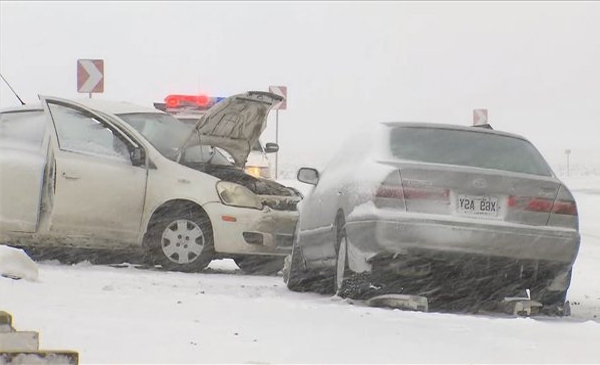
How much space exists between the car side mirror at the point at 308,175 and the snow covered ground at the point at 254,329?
47.4 inches

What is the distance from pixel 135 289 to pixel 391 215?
6.31 ft

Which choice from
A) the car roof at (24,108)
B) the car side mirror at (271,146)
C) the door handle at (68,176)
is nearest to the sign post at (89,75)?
the car side mirror at (271,146)

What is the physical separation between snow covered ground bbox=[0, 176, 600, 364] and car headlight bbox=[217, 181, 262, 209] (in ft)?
6.39

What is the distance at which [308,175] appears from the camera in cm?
942

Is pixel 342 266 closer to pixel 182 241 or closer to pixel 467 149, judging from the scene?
pixel 467 149

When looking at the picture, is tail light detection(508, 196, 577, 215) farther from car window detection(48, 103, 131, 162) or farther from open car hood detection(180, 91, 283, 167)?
car window detection(48, 103, 131, 162)

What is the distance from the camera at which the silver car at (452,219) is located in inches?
292

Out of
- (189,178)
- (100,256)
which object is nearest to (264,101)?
(189,178)

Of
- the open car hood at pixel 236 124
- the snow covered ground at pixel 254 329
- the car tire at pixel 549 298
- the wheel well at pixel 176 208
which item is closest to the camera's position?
the snow covered ground at pixel 254 329

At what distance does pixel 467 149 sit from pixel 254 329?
2.71 metres

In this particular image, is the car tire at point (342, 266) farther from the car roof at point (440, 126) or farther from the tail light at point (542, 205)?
the tail light at point (542, 205)

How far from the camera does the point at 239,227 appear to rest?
34.1ft

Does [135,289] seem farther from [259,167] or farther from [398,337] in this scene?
[259,167]

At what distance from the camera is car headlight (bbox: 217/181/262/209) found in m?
10.5
